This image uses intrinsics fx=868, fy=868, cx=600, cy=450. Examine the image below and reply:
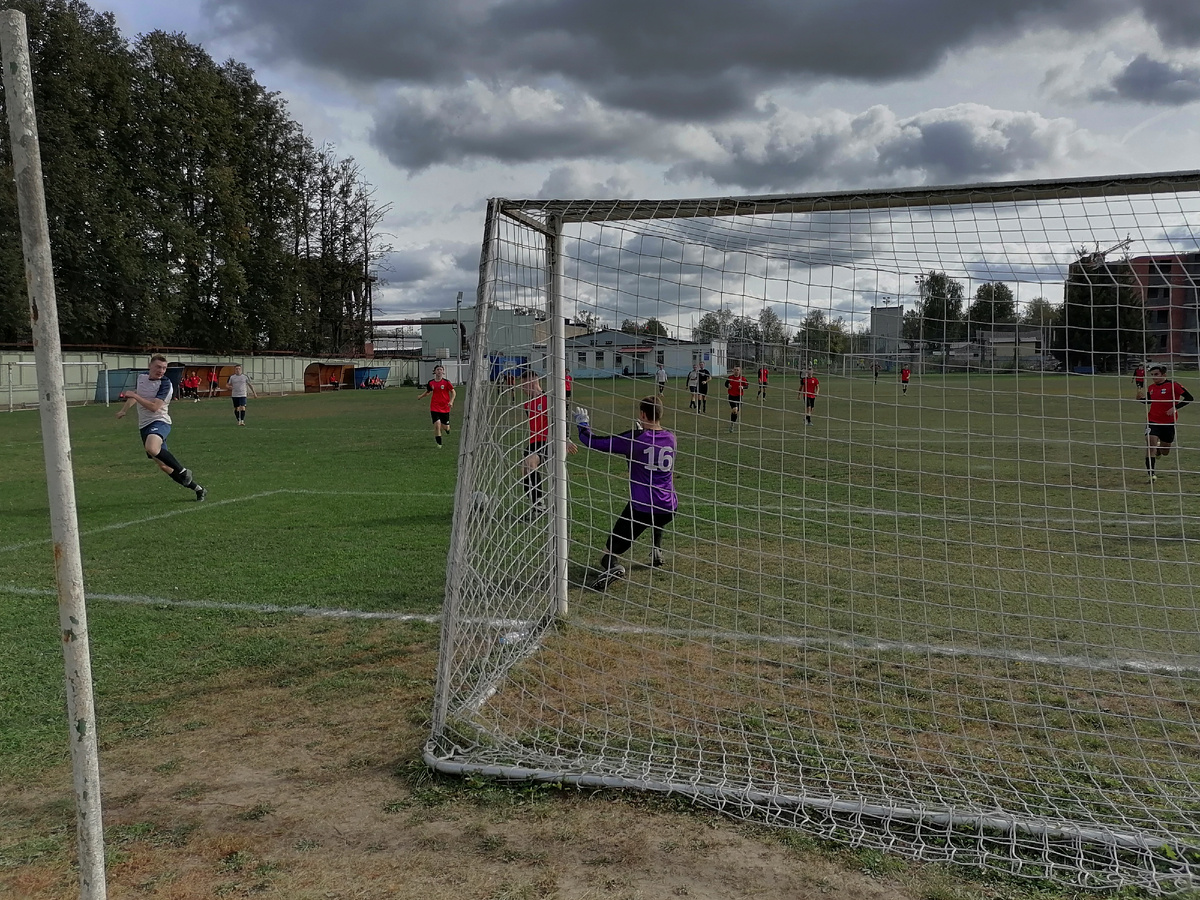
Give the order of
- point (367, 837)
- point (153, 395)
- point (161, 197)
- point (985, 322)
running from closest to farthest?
point (367, 837) < point (985, 322) < point (153, 395) < point (161, 197)

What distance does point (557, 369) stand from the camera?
556 cm

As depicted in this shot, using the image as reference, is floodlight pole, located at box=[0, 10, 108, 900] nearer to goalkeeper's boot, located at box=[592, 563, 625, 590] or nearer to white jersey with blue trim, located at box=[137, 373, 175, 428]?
goalkeeper's boot, located at box=[592, 563, 625, 590]

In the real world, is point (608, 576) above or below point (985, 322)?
below

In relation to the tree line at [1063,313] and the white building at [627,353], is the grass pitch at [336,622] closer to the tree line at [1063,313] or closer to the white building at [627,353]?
the white building at [627,353]

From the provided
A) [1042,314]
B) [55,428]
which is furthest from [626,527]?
[55,428]

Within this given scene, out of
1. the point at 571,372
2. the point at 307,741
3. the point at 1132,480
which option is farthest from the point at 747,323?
the point at 1132,480

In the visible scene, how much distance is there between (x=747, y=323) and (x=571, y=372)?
1.26 meters

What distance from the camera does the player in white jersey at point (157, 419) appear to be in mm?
10500

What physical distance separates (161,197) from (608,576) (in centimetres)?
4579

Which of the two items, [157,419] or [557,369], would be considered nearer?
[557,369]

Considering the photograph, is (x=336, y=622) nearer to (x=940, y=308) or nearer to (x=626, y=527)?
(x=626, y=527)

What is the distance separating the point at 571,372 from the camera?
19.6 ft

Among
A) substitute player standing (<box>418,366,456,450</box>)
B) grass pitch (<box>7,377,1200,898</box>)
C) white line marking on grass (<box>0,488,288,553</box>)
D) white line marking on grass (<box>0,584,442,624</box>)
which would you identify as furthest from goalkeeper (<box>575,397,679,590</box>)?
substitute player standing (<box>418,366,456,450</box>)

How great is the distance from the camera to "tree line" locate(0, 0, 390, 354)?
37.9 meters
